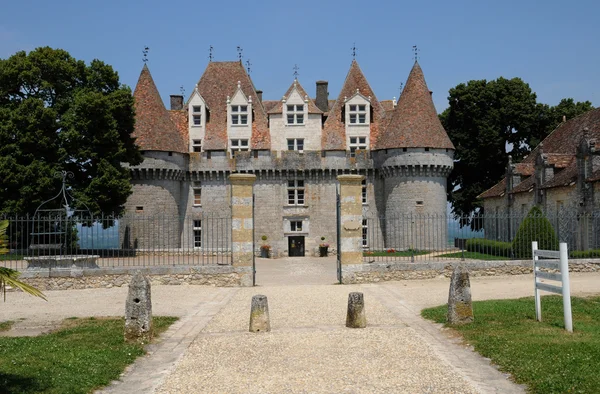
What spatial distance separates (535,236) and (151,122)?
25.2 meters

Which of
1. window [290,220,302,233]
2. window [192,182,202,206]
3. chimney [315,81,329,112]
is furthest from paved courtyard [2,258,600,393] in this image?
chimney [315,81,329,112]

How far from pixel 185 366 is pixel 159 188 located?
3255cm

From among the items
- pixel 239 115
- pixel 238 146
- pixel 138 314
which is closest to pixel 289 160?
pixel 238 146

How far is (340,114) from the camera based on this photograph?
43.0 meters

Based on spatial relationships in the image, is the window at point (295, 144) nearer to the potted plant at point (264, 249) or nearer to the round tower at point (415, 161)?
the round tower at point (415, 161)

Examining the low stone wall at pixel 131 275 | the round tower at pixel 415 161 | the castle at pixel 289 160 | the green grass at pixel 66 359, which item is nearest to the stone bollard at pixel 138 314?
the green grass at pixel 66 359

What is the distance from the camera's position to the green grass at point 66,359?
7.18 m

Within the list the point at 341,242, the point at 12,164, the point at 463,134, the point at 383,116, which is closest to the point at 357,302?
the point at 341,242

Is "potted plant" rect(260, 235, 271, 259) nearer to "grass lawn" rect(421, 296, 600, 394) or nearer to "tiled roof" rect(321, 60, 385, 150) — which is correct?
"tiled roof" rect(321, 60, 385, 150)

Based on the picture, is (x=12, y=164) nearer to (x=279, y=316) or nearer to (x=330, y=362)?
(x=279, y=316)

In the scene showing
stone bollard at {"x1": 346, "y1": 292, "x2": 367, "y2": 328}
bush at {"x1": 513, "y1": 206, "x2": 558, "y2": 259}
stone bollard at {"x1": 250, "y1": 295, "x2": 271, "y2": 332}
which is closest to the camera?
stone bollard at {"x1": 250, "y1": 295, "x2": 271, "y2": 332}

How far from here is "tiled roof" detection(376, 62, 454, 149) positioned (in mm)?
39219

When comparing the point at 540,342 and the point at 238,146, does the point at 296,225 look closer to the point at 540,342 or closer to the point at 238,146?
the point at 238,146

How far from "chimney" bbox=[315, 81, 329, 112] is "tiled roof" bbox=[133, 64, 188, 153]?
10605 millimetres
